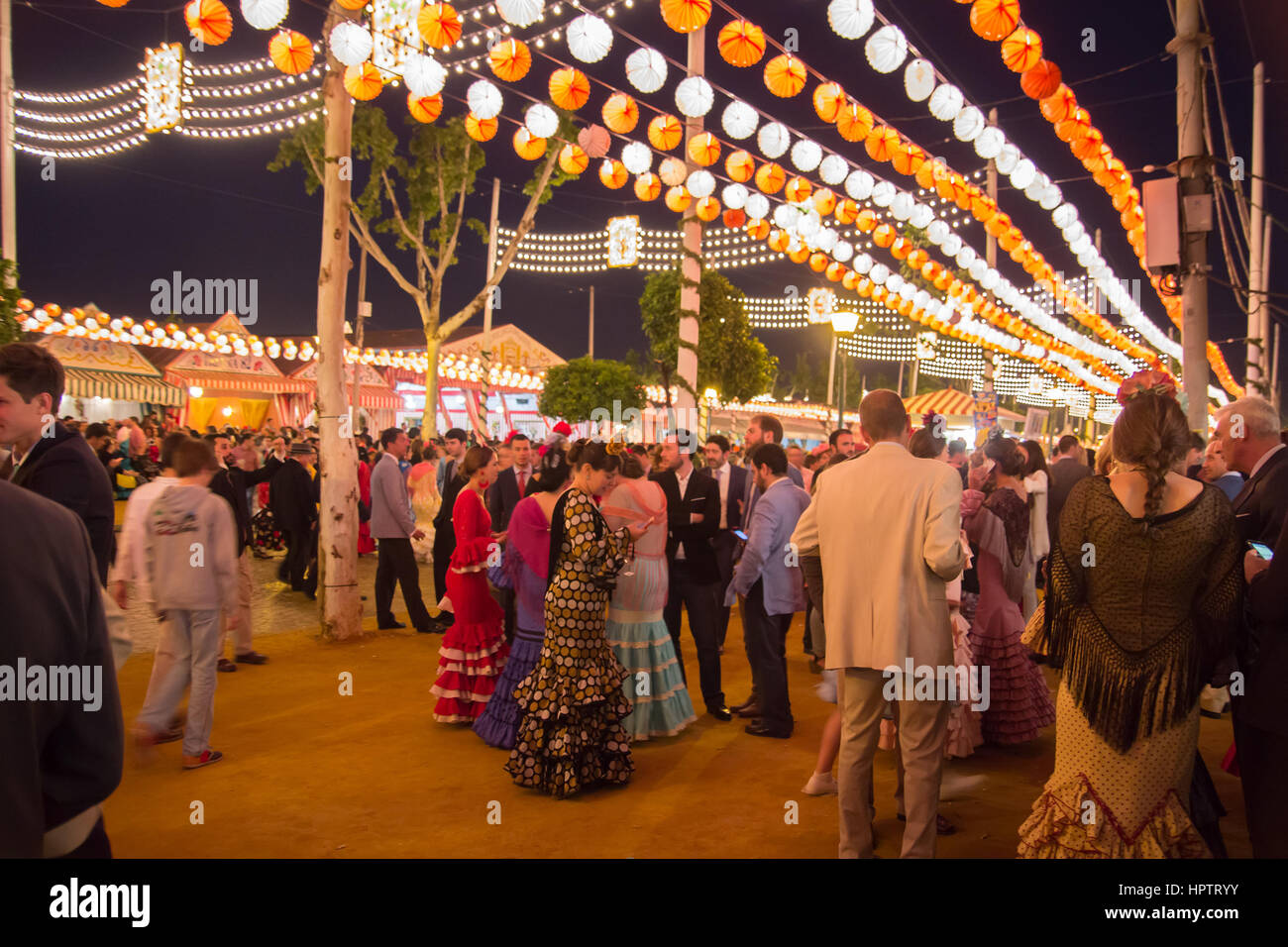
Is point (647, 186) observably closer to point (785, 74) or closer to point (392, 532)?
point (785, 74)

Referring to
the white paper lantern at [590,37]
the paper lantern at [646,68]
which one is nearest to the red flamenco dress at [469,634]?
the white paper lantern at [590,37]

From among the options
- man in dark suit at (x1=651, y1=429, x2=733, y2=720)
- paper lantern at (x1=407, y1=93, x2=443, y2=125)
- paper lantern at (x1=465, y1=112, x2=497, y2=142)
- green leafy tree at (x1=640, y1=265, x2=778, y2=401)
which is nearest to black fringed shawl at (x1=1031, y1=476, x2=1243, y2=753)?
man in dark suit at (x1=651, y1=429, x2=733, y2=720)

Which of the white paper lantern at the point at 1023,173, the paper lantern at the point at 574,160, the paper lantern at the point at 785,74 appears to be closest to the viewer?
the paper lantern at the point at 785,74

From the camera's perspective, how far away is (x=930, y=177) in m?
12.1

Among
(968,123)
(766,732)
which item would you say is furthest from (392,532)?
(968,123)

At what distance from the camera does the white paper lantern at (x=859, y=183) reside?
12.8 m

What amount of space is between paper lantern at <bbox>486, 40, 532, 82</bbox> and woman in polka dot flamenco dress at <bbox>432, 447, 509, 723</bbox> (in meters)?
5.17

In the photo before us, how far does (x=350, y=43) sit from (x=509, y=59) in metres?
1.72

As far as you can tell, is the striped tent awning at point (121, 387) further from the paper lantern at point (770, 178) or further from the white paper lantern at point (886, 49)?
the white paper lantern at point (886, 49)

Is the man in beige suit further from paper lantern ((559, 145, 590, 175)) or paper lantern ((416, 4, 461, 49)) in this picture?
paper lantern ((559, 145, 590, 175))

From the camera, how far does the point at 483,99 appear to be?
989cm

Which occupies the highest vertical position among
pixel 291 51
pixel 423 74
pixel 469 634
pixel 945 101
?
pixel 945 101

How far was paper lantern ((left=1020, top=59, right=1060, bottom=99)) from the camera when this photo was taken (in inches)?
358

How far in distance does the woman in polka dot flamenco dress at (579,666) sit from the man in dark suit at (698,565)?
126 centimetres
